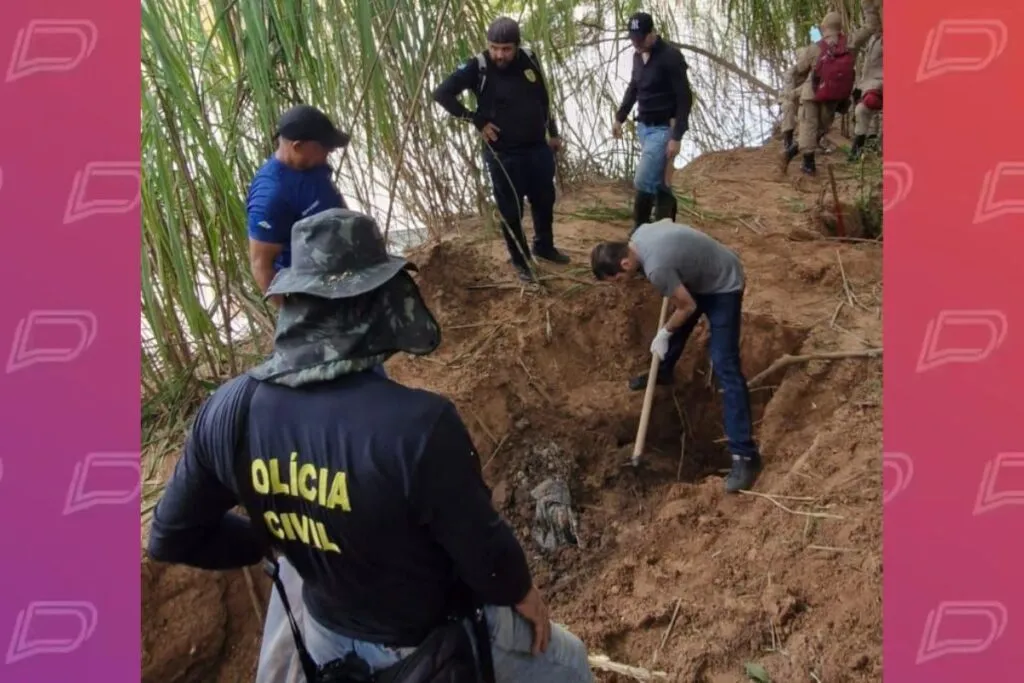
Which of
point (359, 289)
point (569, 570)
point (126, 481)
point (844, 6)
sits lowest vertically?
point (569, 570)

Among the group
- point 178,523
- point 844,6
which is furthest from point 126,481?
point 844,6

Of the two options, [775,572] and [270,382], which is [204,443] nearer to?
[270,382]

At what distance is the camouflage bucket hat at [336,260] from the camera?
1.16 m

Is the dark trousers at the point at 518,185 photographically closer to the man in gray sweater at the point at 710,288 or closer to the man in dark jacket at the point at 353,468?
the man in gray sweater at the point at 710,288

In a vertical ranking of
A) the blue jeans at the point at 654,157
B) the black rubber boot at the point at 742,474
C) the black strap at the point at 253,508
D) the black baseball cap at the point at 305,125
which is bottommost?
the black rubber boot at the point at 742,474

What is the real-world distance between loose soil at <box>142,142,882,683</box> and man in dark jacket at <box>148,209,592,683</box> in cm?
119

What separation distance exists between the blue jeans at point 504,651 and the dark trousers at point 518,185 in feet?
8.28

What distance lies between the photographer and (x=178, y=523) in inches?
50.8

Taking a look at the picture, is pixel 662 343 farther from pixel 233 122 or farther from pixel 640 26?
pixel 233 122

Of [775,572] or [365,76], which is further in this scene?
[365,76]

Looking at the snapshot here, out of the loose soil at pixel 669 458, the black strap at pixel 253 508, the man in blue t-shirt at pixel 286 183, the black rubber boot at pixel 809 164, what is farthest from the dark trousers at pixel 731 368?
the black rubber boot at pixel 809 164

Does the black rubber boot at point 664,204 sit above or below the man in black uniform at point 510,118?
below

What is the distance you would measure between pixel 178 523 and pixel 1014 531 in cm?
125

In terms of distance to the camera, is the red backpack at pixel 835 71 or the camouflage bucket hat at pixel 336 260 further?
the red backpack at pixel 835 71
